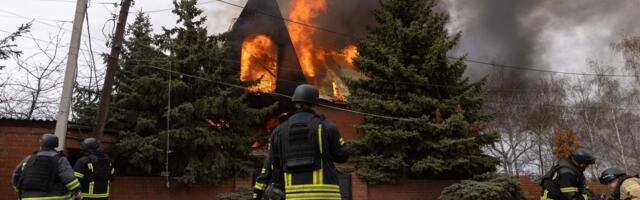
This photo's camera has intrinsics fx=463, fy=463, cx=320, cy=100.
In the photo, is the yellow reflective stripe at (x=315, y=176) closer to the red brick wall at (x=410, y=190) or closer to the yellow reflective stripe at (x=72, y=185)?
the yellow reflective stripe at (x=72, y=185)

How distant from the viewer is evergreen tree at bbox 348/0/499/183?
13.3 m

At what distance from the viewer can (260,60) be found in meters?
20.2

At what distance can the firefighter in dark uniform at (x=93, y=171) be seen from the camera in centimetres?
664

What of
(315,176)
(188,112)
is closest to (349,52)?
(188,112)

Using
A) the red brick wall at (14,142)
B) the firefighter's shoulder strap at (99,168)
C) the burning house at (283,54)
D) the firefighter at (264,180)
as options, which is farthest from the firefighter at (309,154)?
the burning house at (283,54)

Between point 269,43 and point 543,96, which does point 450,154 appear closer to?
point 269,43

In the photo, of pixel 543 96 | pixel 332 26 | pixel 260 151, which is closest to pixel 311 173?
pixel 260 151

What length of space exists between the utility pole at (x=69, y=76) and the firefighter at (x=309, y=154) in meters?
6.33

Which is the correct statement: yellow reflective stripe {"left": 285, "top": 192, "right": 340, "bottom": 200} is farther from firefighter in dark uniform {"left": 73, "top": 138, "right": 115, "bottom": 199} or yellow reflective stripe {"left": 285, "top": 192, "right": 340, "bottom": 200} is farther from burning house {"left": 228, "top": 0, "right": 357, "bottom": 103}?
burning house {"left": 228, "top": 0, "right": 357, "bottom": 103}

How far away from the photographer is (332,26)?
73.3ft

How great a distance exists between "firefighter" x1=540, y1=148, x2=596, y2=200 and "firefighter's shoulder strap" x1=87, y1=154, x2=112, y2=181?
19.6 feet

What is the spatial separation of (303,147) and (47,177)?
361 centimetres

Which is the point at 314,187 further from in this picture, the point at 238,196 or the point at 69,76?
the point at 238,196

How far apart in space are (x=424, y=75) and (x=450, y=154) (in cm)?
261
